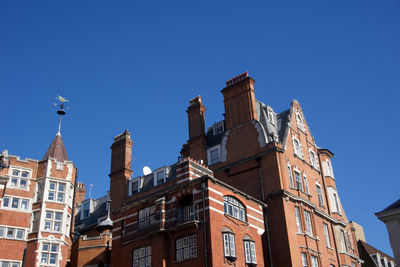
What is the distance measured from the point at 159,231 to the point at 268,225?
32.0 feet

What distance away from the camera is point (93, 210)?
54.1 metres

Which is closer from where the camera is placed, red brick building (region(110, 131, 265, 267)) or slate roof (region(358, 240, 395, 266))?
red brick building (region(110, 131, 265, 267))

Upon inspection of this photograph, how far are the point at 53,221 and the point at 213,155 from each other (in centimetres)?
1636

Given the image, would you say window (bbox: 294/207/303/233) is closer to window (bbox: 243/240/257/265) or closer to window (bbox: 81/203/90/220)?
window (bbox: 243/240/257/265)

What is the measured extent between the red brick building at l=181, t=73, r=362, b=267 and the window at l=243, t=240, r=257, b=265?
3529 millimetres

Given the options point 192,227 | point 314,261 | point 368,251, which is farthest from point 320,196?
point 192,227

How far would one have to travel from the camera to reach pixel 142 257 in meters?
33.6

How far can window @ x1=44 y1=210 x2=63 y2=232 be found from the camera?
1447 inches

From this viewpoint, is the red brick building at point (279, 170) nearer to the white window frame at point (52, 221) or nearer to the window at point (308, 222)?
the window at point (308, 222)

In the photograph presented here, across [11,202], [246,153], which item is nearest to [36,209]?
[11,202]

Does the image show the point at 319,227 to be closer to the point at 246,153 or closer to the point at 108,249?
the point at 246,153

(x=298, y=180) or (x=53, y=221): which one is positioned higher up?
(x=298, y=180)

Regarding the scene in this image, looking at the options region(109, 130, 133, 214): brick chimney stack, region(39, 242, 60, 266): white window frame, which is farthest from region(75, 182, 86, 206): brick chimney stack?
region(39, 242, 60, 266): white window frame

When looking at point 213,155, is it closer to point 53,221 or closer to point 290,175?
point 290,175
